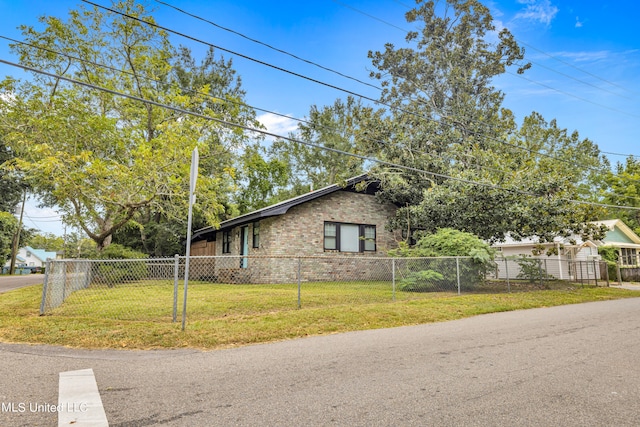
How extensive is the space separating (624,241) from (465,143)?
1727cm

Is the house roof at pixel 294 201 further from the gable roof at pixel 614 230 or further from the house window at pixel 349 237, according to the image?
the gable roof at pixel 614 230

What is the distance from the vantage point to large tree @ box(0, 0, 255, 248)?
1451cm

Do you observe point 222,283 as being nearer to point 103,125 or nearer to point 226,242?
point 226,242

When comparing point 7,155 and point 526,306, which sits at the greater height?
point 7,155

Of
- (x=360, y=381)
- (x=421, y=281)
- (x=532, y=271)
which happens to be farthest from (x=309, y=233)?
(x=360, y=381)

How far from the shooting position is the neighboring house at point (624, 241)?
26.6 m

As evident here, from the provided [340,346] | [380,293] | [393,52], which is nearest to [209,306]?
[340,346]

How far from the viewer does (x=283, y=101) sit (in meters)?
13.1

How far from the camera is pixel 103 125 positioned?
53.1 feet

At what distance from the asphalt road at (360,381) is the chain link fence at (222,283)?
2.15 metres

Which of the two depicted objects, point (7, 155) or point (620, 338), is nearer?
point (620, 338)

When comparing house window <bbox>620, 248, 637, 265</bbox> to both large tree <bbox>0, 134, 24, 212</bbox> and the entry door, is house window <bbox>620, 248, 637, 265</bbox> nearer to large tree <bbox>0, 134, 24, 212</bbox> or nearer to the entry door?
the entry door

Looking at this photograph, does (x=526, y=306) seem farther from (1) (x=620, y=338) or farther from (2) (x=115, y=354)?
(2) (x=115, y=354)

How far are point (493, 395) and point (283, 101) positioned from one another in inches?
448
